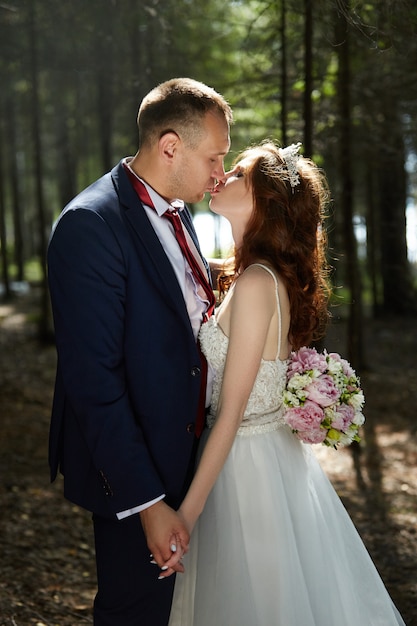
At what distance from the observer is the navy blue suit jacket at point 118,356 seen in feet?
8.96

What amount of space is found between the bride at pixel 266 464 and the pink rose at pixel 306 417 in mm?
139

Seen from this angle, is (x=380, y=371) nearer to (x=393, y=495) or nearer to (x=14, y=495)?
(x=393, y=495)

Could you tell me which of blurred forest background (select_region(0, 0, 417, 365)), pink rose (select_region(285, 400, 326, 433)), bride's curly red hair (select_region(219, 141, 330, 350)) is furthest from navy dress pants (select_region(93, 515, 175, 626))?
blurred forest background (select_region(0, 0, 417, 365))

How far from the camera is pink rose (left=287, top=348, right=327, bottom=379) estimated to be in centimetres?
324

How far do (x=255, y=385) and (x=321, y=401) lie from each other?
296mm

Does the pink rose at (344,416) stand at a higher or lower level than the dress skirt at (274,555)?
higher

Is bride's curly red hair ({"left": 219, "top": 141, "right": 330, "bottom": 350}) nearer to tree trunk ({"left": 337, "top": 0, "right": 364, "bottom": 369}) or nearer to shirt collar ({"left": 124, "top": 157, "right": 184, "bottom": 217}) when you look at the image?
shirt collar ({"left": 124, "top": 157, "right": 184, "bottom": 217})

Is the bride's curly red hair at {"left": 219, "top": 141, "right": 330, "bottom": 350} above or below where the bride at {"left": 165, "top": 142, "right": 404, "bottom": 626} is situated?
above

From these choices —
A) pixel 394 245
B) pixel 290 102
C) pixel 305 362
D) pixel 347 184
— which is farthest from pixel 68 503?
pixel 394 245

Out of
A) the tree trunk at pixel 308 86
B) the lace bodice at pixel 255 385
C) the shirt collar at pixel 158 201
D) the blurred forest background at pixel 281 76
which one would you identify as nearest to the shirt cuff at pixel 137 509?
the lace bodice at pixel 255 385

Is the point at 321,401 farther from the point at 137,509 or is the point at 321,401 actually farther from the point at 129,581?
the point at 129,581

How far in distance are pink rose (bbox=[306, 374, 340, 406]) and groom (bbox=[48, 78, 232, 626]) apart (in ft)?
A: 1.71

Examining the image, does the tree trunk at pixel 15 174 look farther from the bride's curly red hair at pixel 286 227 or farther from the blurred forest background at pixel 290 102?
the bride's curly red hair at pixel 286 227

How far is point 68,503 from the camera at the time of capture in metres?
6.43
